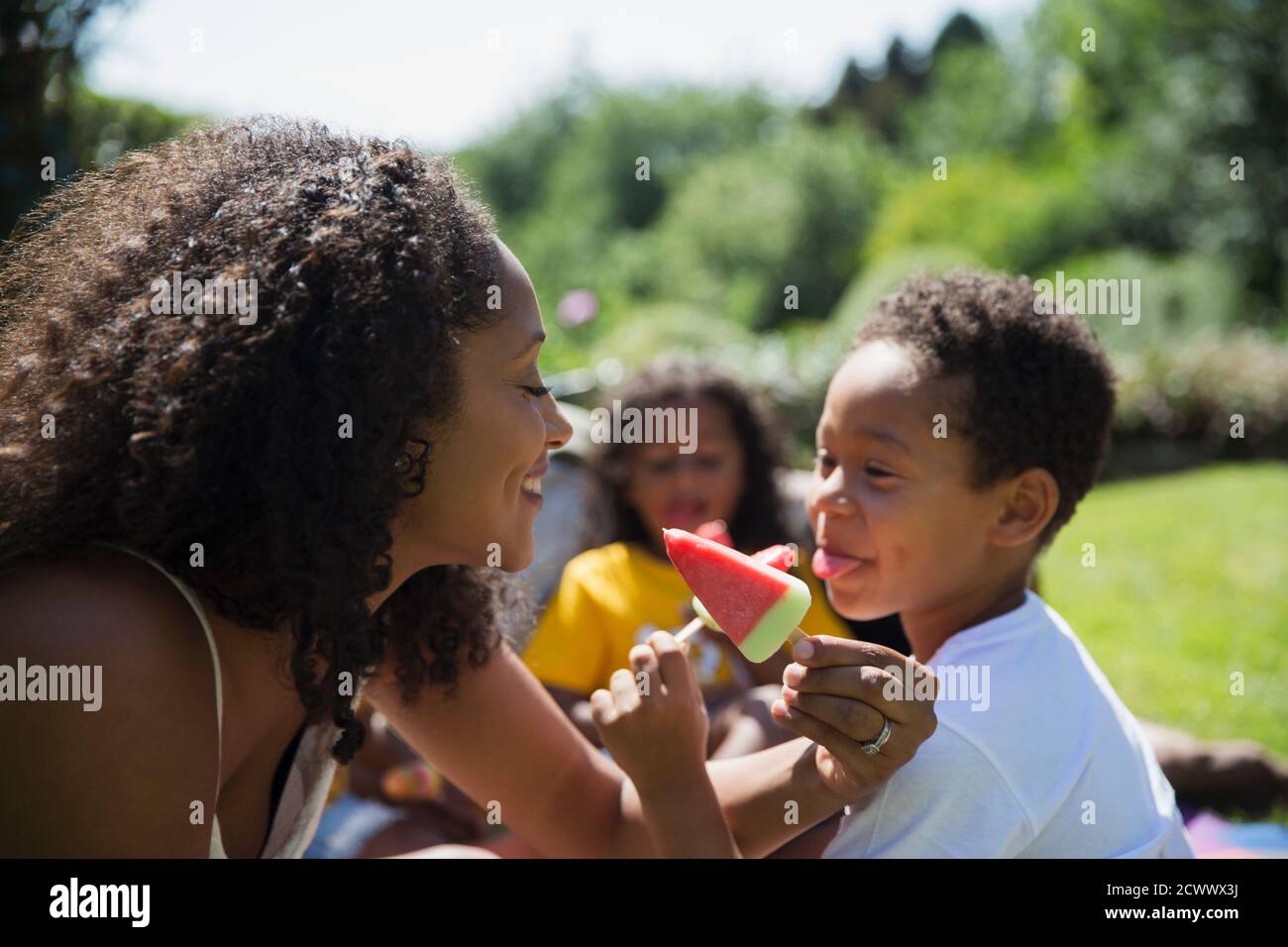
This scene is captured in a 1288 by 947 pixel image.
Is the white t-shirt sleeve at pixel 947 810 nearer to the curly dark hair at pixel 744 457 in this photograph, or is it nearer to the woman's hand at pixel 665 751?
the woman's hand at pixel 665 751

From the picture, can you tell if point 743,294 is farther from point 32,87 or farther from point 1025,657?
point 1025,657

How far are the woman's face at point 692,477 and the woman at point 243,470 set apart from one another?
240 cm

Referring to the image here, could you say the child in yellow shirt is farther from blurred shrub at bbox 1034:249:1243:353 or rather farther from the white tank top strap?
blurred shrub at bbox 1034:249:1243:353

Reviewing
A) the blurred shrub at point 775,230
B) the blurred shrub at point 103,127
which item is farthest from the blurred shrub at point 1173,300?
the blurred shrub at point 103,127

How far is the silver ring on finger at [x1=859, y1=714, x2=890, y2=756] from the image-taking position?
1875 millimetres

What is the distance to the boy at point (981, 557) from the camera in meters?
2.02

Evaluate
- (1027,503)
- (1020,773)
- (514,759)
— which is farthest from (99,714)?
(1027,503)

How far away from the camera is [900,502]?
2.43 metres

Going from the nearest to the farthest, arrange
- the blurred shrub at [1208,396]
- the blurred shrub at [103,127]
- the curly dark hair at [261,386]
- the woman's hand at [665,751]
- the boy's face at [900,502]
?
1. the curly dark hair at [261,386]
2. the woman's hand at [665,751]
3. the boy's face at [900,502]
4. the blurred shrub at [103,127]
5. the blurred shrub at [1208,396]

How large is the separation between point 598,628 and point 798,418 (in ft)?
30.5

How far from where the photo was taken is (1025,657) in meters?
2.26

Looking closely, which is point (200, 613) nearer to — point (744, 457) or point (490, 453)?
point (490, 453)

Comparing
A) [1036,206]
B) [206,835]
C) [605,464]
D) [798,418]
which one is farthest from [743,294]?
[206,835]

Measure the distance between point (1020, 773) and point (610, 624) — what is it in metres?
2.37
